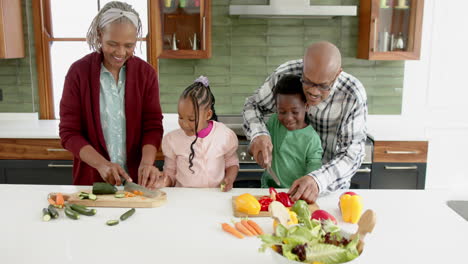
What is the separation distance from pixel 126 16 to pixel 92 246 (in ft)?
3.15

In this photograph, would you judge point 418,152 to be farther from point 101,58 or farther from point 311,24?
point 101,58

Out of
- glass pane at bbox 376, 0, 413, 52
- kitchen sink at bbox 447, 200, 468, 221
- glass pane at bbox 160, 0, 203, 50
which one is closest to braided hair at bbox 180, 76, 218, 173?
glass pane at bbox 160, 0, 203, 50

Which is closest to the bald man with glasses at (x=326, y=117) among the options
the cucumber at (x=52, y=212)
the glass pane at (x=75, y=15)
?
the cucumber at (x=52, y=212)

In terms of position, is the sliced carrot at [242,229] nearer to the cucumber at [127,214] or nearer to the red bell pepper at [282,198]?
the red bell pepper at [282,198]

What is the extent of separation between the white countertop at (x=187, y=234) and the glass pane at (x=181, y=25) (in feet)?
5.70

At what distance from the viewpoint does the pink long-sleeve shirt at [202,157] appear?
1865mm

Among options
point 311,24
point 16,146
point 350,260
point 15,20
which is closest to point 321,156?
point 350,260

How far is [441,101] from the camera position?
3.52m

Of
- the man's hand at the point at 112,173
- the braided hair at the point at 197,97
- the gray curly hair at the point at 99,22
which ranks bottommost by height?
the man's hand at the point at 112,173

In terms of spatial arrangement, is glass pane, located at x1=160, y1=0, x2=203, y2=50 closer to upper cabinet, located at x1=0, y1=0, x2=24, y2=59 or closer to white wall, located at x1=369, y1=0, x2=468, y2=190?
upper cabinet, located at x1=0, y1=0, x2=24, y2=59

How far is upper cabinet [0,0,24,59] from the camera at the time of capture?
10.2 ft

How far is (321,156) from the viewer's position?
1.89 meters

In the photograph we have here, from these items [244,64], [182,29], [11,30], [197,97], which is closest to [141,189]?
[197,97]

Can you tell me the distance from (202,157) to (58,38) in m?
2.19
